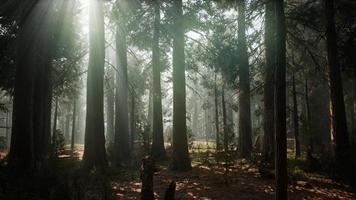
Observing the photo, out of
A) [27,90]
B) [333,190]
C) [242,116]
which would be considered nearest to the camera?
[333,190]

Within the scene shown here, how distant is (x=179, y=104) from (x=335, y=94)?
623cm

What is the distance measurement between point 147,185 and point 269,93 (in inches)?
356

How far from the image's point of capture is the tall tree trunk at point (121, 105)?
1650 cm

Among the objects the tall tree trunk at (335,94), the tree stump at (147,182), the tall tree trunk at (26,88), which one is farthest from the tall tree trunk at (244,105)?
the tree stump at (147,182)

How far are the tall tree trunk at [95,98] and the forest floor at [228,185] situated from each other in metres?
1.04

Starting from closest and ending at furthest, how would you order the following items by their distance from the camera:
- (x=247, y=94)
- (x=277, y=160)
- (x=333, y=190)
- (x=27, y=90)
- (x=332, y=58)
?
(x=277, y=160), (x=333, y=190), (x=27, y=90), (x=332, y=58), (x=247, y=94)

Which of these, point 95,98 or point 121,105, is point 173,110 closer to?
point 95,98

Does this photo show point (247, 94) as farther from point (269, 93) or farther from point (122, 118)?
point (122, 118)

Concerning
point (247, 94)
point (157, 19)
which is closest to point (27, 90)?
point (157, 19)

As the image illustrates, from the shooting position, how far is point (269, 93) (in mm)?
15008

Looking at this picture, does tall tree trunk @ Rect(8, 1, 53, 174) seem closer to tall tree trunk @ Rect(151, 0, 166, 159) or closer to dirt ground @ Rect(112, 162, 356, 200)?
dirt ground @ Rect(112, 162, 356, 200)

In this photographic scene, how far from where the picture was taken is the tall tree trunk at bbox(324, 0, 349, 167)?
12430mm

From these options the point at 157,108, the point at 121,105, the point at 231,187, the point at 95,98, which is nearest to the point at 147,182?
the point at 231,187

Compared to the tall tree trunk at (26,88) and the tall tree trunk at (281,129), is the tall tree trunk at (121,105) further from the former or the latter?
the tall tree trunk at (281,129)
